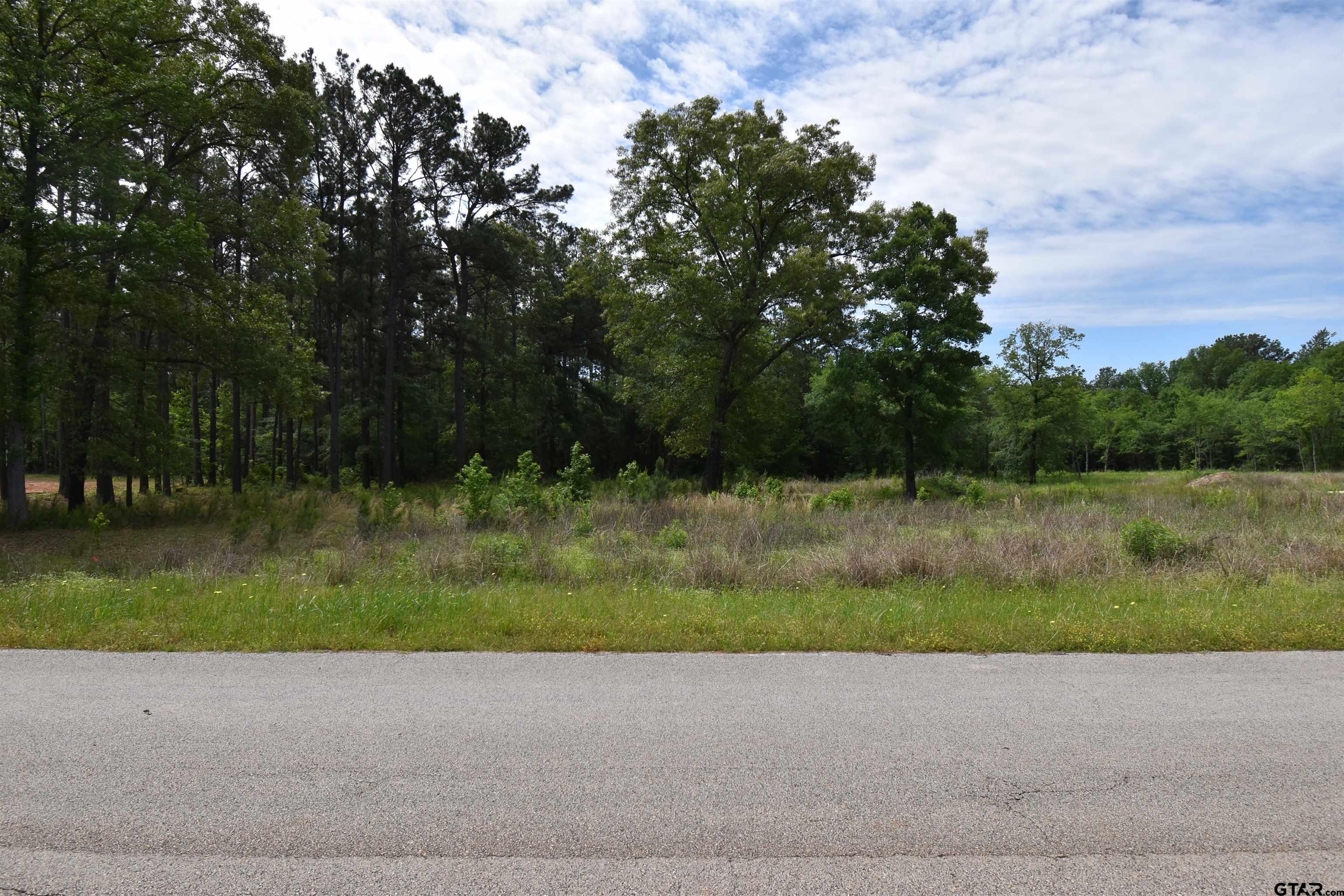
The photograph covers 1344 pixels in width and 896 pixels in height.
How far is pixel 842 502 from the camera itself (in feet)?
63.1

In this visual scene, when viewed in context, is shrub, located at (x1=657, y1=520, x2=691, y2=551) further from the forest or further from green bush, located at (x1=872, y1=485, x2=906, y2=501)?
green bush, located at (x1=872, y1=485, x2=906, y2=501)

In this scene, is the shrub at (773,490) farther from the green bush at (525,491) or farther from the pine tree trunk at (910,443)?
the pine tree trunk at (910,443)

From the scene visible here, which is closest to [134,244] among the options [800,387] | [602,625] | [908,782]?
[602,625]

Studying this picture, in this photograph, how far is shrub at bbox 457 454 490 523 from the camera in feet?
49.2

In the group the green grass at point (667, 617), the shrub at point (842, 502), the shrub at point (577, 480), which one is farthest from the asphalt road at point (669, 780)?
the shrub at point (842, 502)

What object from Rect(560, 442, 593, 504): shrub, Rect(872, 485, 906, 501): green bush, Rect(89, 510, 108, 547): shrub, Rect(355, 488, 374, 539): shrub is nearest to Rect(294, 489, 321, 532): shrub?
Rect(355, 488, 374, 539): shrub

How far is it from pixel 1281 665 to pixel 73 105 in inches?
877

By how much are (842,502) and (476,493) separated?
980 cm

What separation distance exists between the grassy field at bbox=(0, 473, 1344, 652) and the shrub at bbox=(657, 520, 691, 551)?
0.17 feet

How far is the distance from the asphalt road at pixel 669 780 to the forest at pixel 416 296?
1398cm

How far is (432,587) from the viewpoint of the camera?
28.4ft

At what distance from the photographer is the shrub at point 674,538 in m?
12.4

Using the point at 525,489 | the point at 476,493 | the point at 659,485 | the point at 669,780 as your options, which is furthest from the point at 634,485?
the point at 669,780

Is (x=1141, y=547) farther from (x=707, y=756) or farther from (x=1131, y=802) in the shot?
(x=707, y=756)
